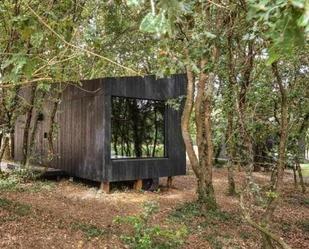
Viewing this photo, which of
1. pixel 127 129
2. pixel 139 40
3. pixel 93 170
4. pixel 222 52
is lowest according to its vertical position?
pixel 93 170

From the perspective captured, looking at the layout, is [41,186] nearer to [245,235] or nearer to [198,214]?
[198,214]

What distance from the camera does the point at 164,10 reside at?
145 centimetres

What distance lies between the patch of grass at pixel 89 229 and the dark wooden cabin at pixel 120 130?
3363mm

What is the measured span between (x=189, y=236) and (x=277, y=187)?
6.46ft

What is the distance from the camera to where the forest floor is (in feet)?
21.9

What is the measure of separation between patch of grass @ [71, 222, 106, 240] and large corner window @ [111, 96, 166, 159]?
3764 millimetres

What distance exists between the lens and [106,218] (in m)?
8.16

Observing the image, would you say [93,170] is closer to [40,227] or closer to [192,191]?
[192,191]

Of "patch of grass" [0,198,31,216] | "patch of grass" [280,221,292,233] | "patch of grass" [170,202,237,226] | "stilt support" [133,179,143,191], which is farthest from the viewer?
"stilt support" [133,179,143,191]

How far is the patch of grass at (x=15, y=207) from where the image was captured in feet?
25.2

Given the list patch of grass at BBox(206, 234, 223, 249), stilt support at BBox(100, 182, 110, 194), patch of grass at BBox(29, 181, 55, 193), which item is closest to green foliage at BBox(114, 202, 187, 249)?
patch of grass at BBox(206, 234, 223, 249)

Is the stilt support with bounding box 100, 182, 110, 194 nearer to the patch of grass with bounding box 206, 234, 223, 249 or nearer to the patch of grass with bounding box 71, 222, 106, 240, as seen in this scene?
the patch of grass with bounding box 71, 222, 106, 240

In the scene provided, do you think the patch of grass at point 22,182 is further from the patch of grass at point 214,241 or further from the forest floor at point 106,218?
the patch of grass at point 214,241

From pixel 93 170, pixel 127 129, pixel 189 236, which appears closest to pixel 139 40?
pixel 127 129
